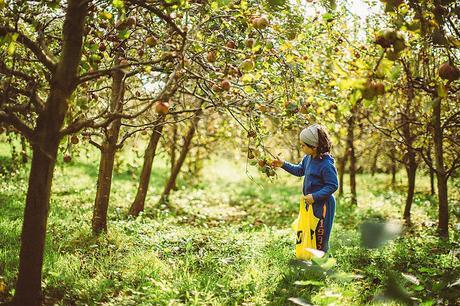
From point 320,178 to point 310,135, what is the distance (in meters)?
0.46

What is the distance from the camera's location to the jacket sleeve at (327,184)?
13.8 feet

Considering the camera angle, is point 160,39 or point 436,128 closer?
point 160,39

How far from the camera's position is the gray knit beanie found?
430 cm

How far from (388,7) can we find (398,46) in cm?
39

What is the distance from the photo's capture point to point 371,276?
4.45 meters

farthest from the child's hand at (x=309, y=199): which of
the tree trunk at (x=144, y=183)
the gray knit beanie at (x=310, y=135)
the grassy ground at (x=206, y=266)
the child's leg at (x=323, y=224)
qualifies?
the tree trunk at (x=144, y=183)

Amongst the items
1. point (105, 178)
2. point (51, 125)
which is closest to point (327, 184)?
point (51, 125)

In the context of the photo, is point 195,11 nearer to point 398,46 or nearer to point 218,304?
point 398,46

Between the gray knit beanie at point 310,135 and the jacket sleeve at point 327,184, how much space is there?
0.27m

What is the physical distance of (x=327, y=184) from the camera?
14.1 feet

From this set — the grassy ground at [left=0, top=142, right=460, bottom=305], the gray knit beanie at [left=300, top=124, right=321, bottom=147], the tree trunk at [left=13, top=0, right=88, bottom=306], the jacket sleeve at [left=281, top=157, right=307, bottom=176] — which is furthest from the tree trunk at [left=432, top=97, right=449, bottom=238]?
the tree trunk at [left=13, top=0, right=88, bottom=306]

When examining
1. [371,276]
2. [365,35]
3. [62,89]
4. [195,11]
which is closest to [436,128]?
[365,35]

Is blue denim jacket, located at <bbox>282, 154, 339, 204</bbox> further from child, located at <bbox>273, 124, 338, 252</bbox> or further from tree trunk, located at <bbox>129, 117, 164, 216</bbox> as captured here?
tree trunk, located at <bbox>129, 117, 164, 216</bbox>

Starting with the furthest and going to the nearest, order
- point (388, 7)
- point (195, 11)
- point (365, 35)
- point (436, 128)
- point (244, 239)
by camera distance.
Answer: point (365, 35), point (436, 128), point (244, 239), point (195, 11), point (388, 7)
